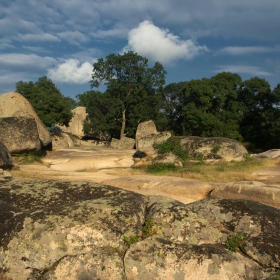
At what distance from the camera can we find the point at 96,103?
4119 centimetres

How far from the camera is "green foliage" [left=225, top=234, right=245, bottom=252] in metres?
4.79

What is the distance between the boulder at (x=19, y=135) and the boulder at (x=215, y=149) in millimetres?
10236

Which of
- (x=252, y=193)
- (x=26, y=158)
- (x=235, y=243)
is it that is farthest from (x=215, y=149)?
(x=235, y=243)

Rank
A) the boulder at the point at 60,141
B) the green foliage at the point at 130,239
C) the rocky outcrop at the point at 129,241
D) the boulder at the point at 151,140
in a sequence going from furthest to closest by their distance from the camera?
1. the boulder at the point at 60,141
2. the boulder at the point at 151,140
3. the green foliage at the point at 130,239
4. the rocky outcrop at the point at 129,241

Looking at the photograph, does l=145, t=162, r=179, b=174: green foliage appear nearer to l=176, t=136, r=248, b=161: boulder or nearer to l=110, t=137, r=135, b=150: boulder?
l=176, t=136, r=248, b=161: boulder

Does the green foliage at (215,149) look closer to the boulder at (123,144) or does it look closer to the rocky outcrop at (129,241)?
the boulder at (123,144)

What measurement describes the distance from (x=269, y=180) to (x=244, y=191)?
5445mm

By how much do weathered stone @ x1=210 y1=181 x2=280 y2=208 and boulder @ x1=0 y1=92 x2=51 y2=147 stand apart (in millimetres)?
17029

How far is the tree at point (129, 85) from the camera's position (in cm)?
4031

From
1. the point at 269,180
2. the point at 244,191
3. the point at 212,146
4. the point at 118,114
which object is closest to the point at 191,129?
the point at 118,114

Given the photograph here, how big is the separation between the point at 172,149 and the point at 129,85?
65.6ft

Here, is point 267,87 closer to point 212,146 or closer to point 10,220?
point 212,146

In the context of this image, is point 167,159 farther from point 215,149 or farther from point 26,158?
point 26,158

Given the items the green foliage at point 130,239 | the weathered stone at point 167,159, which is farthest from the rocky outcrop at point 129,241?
the weathered stone at point 167,159
